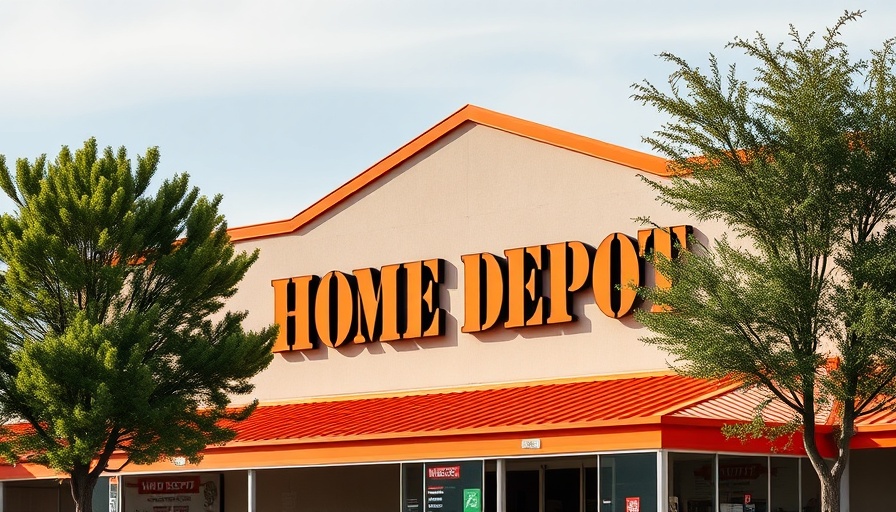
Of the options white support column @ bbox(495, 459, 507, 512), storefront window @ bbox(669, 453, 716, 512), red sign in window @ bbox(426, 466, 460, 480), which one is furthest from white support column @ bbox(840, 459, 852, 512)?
red sign in window @ bbox(426, 466, 460, 480)

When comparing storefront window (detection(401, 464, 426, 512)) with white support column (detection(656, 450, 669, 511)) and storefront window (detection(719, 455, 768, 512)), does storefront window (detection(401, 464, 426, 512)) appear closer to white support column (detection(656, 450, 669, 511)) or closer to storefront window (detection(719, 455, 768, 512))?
white support column (detection(656, 450, 669, 511))

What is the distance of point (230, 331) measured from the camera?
24547 millimetres

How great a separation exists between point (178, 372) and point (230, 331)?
1.40 meters

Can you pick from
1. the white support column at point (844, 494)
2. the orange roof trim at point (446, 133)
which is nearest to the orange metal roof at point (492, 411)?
the white support column at point (844, 494)

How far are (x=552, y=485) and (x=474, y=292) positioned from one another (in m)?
5.22

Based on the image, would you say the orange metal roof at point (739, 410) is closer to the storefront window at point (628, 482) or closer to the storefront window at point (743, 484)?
the storefront window at point (743, 484)

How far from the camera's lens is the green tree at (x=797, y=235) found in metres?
18.0

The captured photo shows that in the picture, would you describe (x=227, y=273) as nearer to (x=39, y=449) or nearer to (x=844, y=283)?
(x=39, y=449)

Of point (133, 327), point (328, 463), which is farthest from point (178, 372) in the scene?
point (328, 463)

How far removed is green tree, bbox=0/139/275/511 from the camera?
2195 centimetres

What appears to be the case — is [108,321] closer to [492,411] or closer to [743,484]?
[492,411]

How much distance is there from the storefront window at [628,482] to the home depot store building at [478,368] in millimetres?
26

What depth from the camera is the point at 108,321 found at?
23625 millimetres

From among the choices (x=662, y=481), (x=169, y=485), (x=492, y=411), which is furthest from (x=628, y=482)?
(x=169, y=485)
